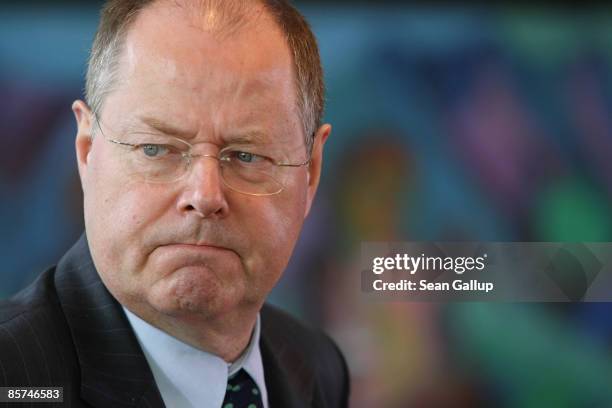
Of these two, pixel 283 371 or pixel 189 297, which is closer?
pixel 189 297

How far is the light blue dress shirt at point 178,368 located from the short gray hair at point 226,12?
0.38m

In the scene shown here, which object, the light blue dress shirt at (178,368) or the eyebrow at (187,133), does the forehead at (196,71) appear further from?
the light blue dress shirt at (178,368)

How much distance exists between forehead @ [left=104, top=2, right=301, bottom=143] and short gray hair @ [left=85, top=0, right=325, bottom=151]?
0.02 metres

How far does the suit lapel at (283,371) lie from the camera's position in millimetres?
1550

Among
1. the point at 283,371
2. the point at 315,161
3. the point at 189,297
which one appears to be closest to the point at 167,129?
the point at 189,297

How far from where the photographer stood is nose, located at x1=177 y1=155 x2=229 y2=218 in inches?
45.8

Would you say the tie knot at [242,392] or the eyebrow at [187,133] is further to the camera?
the tie knot at [242,392]

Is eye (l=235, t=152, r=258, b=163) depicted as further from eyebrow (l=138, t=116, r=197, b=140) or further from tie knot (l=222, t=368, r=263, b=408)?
tie knot (l=222, t=368, r=263, b=408)

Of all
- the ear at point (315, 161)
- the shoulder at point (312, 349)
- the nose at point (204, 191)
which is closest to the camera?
the nose at point (204, 191)

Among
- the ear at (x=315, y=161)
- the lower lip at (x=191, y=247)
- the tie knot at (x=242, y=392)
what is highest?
the ear at (x=315, y=161)

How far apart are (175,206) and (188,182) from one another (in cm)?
4

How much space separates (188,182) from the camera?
119cm

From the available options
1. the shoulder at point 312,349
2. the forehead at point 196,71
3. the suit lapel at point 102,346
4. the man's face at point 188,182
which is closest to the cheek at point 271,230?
the man's face at point 188,182

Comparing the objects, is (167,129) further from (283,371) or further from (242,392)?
(283,371)
